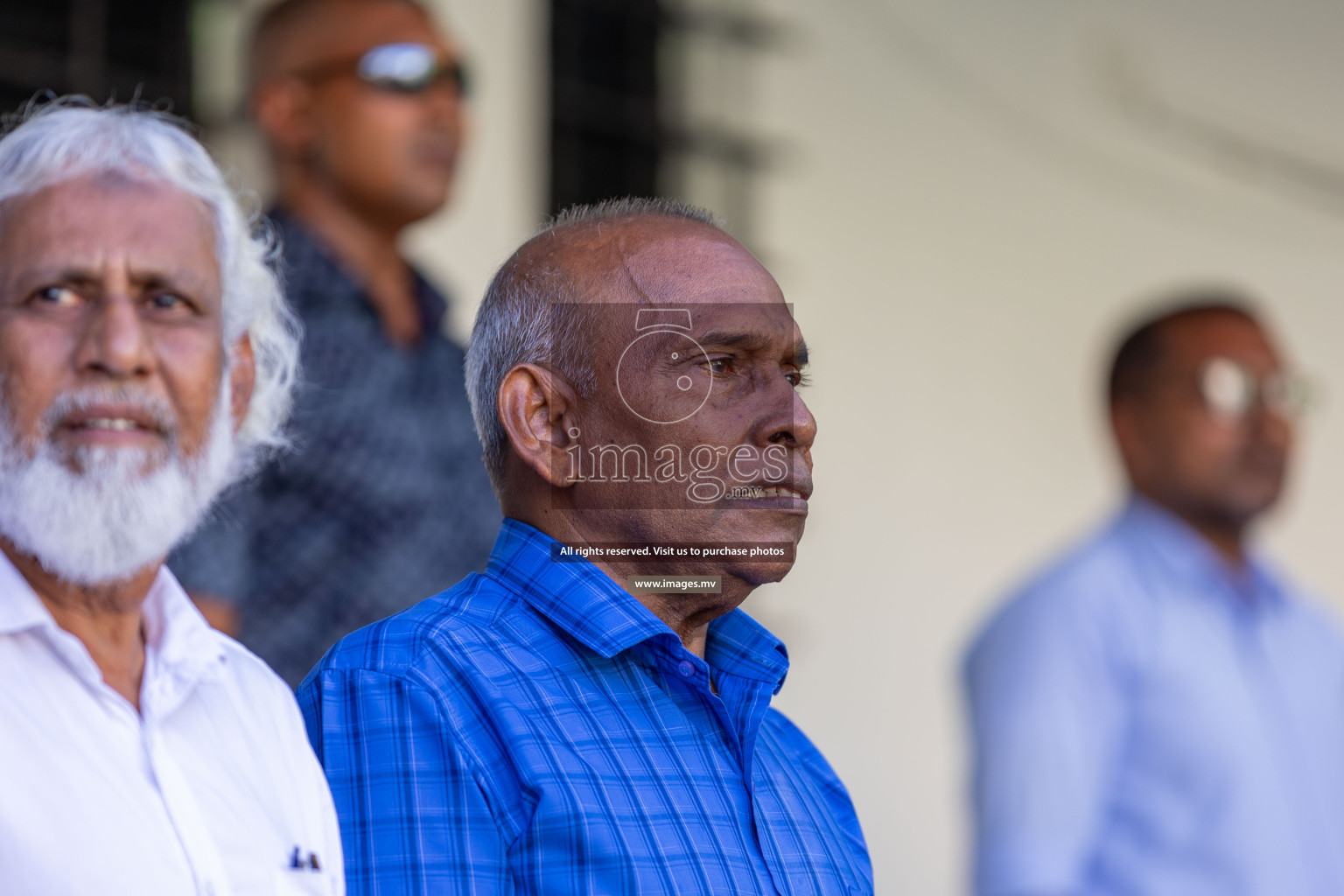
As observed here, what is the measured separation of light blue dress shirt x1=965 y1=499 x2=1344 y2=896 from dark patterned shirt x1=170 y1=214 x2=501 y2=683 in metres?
1.32

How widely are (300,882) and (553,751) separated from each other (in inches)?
11.7

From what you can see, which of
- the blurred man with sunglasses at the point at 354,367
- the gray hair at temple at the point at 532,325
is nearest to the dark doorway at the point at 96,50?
the blurred man with sunglasses at the point at 354,367

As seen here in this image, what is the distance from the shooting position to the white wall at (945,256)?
16.9ft

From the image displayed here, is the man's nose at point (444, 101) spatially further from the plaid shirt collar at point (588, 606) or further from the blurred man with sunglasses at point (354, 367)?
the plaid shirt collar at point (588, 606)

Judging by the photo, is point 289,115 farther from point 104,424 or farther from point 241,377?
point 104,424

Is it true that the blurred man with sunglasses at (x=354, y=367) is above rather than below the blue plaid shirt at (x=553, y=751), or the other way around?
above

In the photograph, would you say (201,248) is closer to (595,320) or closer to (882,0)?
(595,320)

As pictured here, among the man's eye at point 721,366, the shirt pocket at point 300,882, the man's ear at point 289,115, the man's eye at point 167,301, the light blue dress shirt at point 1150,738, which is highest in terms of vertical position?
the man's ear at point 289,115

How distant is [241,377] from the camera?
6.56 ft

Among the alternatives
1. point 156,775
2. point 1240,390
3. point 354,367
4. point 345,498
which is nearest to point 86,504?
point 156,775

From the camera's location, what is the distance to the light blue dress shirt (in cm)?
339

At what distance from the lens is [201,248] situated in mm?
1877

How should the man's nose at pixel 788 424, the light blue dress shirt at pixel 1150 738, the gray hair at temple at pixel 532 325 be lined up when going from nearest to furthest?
the man's nose at pixel 788 424, the gray hair at temple at pixel 532 325, the light blue dress shirt at pixel 1150 738

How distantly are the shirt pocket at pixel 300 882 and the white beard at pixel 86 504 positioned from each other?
0.38 metres
